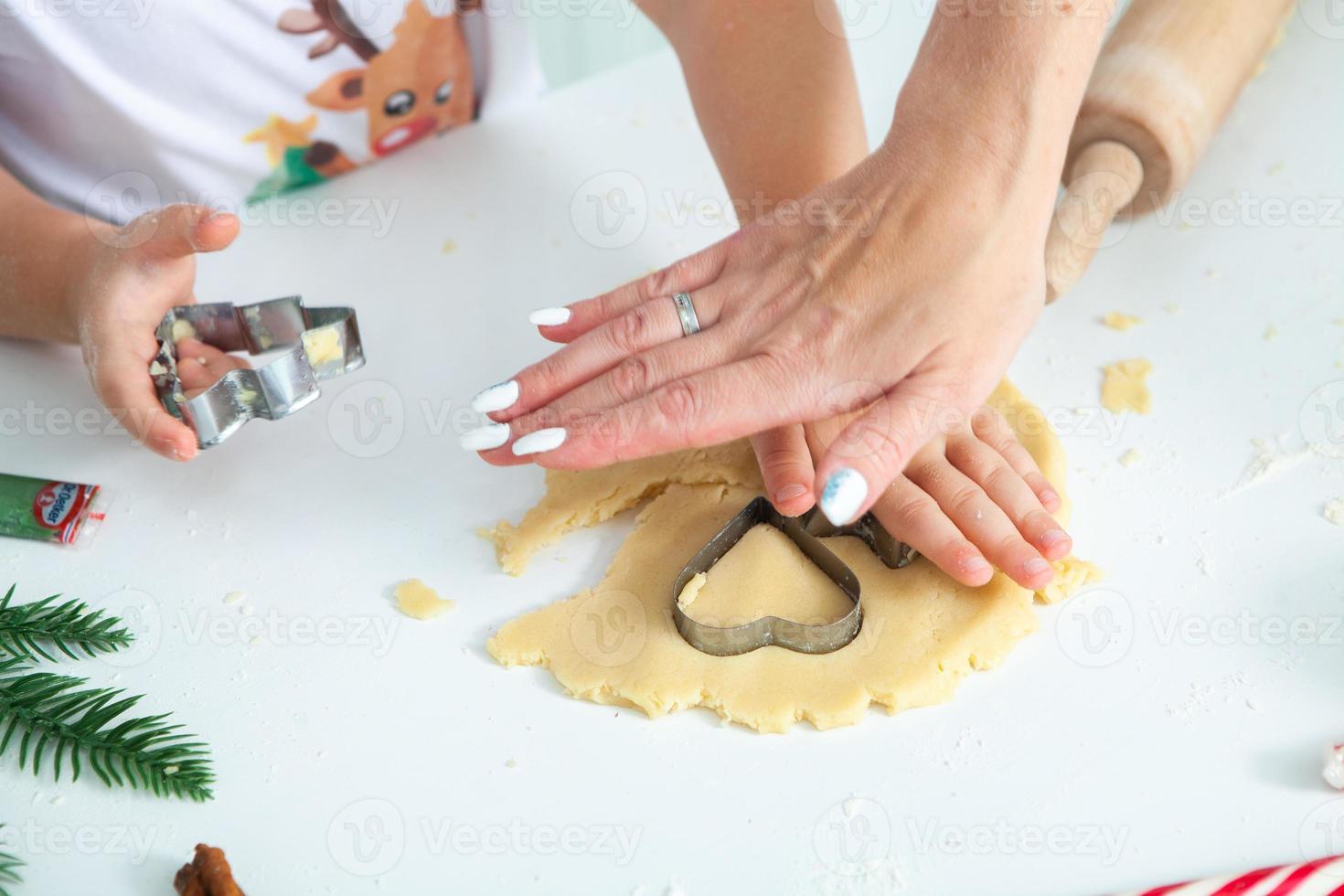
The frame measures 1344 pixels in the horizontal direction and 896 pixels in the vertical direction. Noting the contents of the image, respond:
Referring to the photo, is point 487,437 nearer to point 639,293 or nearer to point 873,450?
point 639,293

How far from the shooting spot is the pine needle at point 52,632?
3.28 ft

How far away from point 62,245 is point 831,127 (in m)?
0.81

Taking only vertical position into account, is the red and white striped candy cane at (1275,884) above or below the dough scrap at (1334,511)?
below

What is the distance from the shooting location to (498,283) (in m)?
1.40

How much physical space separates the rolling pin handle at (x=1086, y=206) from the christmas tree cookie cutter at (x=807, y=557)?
1.27ft

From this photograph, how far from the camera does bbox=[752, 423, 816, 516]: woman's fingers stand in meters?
0.98

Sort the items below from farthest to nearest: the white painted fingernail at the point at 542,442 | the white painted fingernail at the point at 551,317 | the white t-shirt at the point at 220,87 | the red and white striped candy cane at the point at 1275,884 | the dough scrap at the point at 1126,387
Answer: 1. the white t-shirt at the point at 220,87
2. the dough scrap at the point at 1126,387
3. the white painted fingernail at the point at 551,317
4. the white painted fingernail at the point at 542,442
5. the red and white striped candy cane at the point at 1275,884

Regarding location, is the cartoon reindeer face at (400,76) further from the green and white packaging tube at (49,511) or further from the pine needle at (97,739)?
the pine needle at (97,739)

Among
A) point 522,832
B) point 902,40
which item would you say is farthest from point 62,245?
point 902,40

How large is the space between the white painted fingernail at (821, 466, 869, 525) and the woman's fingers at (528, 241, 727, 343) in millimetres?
277

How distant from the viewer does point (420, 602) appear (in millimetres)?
1045

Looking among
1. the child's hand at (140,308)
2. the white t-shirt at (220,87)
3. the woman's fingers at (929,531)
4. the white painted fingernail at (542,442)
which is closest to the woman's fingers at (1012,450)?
the woman's fingers at (929,531)

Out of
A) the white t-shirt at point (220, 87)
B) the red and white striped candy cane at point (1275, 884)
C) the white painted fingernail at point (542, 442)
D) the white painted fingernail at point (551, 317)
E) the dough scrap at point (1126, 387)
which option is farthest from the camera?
the white t-shirt at point (220, 87)

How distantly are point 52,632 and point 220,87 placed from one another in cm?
70
